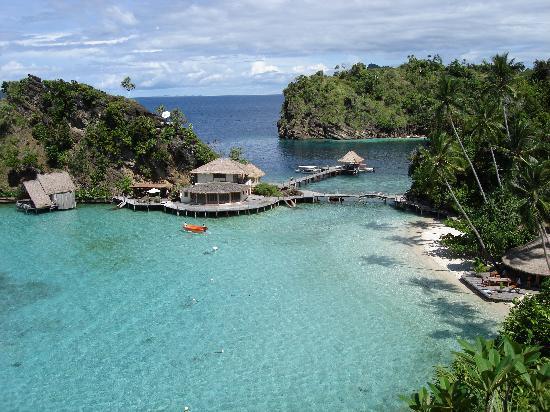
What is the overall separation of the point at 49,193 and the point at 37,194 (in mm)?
1171

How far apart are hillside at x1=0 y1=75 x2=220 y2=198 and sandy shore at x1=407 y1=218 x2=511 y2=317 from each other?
90.7ft

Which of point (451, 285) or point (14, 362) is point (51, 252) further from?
point (451, 285)

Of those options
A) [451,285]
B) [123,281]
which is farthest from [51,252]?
[451,285]

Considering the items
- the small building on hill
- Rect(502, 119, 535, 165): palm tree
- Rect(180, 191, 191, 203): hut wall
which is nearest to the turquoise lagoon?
the small building on hill

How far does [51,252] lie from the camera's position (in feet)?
129

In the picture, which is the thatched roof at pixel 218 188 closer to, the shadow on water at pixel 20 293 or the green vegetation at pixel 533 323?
the shadow on water at pixel 20 293

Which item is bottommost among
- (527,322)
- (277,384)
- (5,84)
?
(277,384)

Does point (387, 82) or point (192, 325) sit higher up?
point (387, 82)

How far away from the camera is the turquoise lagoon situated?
21.4m

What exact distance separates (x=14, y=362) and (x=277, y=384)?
41.8 feet

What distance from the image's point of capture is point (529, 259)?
31.1 m

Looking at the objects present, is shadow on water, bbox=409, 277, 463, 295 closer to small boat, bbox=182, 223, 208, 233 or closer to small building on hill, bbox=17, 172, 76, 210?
small boat, bbox=182, 223, 208, 233

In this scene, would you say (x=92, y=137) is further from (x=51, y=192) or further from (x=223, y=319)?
(x=223, y=319)

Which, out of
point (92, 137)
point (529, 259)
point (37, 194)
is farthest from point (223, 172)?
point (529, 259)
